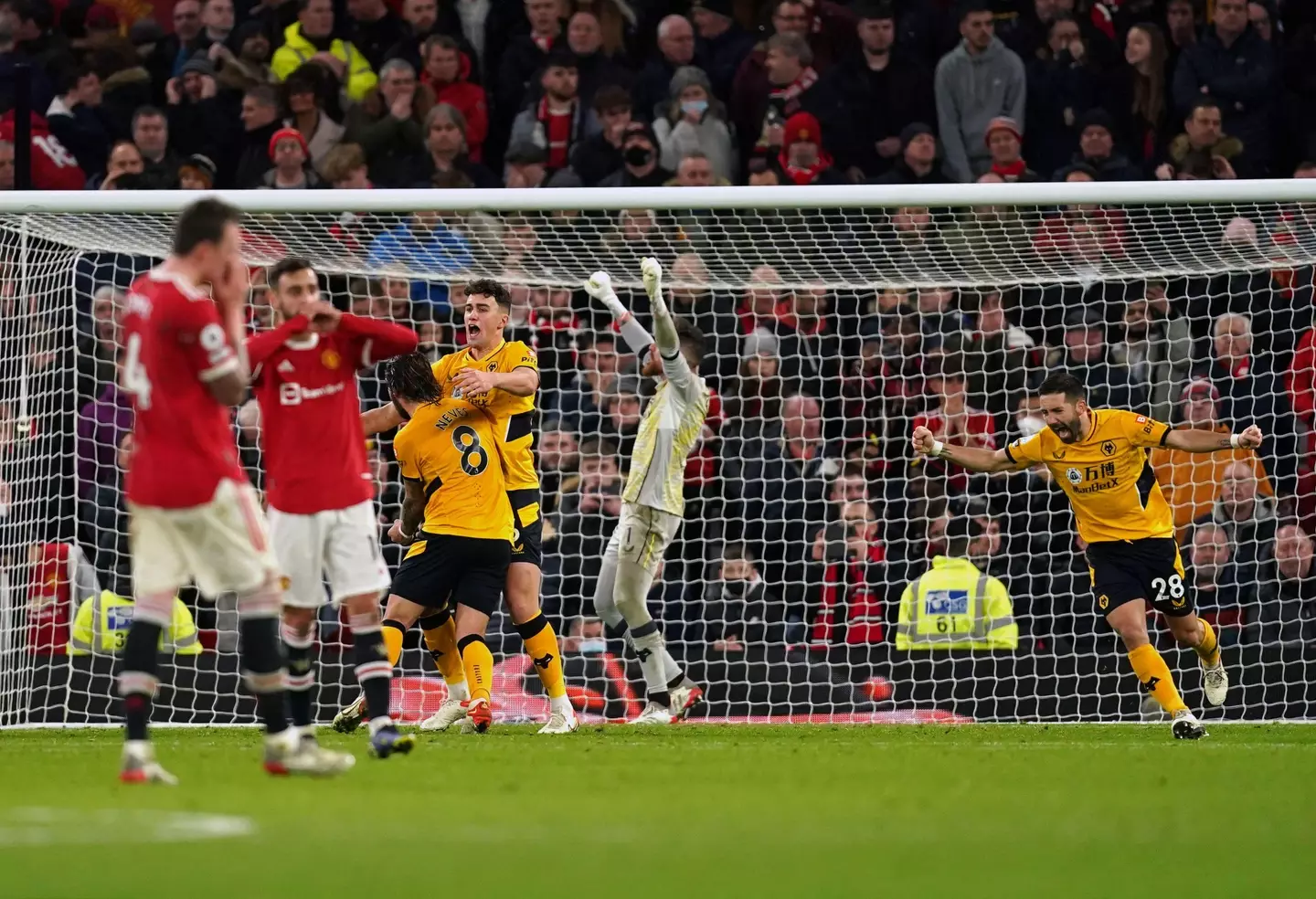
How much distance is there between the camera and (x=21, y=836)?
521cm

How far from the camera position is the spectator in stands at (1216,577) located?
12016mm

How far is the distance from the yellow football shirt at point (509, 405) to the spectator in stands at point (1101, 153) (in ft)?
16.7

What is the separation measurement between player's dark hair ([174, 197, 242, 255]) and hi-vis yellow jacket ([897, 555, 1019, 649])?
6001mm

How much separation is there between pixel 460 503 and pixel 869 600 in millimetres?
3444

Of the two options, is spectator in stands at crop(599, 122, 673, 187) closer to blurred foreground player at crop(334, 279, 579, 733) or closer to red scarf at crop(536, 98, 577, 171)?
red scarf at crop(536, 98, 577, 171)

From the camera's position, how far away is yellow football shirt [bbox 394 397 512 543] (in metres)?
9.64


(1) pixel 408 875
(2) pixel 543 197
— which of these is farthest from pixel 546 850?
(2) pixel 543 197

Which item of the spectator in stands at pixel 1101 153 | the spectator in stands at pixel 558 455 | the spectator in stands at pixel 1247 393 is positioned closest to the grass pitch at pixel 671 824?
the spectator in stands at pixel 1247 393

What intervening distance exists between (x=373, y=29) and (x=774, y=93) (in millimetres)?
3392

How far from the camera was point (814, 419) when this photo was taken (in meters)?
12.5

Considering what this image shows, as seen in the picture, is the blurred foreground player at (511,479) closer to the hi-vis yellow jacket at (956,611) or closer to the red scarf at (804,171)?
the hi-vis yellow jacket at (956,611)

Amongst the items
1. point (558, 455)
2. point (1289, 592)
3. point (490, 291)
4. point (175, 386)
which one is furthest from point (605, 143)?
point (175, 386)

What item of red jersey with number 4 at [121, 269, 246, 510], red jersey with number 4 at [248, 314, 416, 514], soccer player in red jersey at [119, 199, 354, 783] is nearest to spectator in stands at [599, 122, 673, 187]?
red jersey with number 4 at [248, 314, 416, 514]

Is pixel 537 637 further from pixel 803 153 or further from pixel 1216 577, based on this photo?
pixel 803 153
